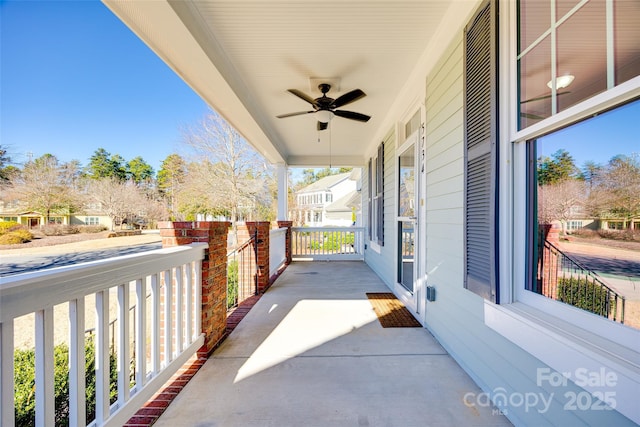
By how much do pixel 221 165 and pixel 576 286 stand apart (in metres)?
14.3

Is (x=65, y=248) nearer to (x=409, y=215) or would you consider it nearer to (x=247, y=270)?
(x=247, y=270)

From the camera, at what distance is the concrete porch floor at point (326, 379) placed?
1.62 meters

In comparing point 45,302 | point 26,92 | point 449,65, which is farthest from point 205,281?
point 26,92

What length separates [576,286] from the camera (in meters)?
1.33

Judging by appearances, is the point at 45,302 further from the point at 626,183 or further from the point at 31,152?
the point at 31,152

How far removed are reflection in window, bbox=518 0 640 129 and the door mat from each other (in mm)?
2244

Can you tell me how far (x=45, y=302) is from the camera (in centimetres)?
102

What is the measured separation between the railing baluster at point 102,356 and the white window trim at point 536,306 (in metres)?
2.06

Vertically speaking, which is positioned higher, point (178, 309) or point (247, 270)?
point (178, 309)

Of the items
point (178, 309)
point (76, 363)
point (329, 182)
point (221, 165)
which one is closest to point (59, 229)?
point (178, 309)

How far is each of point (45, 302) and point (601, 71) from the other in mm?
2360

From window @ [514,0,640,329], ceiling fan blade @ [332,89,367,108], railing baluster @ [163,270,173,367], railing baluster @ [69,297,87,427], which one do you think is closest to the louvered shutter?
ceiling fan blade @ [332,89,367,108]

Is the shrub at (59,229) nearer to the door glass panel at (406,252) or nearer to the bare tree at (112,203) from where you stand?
the bare tree at (112,203)

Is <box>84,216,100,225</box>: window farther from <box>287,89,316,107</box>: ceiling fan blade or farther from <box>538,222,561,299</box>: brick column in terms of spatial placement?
<box>538,222,561,299</box>: brick column
